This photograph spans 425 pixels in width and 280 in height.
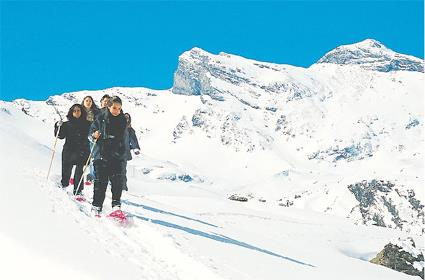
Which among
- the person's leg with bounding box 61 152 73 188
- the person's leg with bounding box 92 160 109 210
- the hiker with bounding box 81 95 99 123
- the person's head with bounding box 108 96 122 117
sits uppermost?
the hiker with bounding box 81 95 99 123

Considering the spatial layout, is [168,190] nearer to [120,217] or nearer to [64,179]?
[64,179]

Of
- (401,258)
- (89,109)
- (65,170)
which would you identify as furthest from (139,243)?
(401,258)

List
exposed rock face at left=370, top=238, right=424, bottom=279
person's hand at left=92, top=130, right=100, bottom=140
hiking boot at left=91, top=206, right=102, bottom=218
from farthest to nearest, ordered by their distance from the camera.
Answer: exposed rock face at left=370, top=238, right=424, bottom=279
person's hand at left=92, top=130, right=100, bottom=140
hiking boot at left=91, top=206, right=102, bottom=218

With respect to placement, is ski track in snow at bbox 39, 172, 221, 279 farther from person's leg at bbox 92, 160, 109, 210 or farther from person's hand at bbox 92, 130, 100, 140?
person's hand at bbox 92, 130, 100, 140

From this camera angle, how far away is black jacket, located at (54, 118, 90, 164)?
44.2 feet

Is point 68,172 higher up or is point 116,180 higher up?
point 68,172

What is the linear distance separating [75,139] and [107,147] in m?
2.00

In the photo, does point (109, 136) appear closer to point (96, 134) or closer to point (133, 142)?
point (96, 134)

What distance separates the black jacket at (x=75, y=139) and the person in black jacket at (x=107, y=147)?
5.38ft

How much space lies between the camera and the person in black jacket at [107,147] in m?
11.7

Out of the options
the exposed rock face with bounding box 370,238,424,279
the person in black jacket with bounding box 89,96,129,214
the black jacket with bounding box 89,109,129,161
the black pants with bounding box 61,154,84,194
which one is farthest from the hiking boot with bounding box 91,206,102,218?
the exposed rock face with bounding box 370,238,424,279

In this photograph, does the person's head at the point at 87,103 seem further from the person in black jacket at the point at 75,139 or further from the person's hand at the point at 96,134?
the person's hand at the point at 96,134

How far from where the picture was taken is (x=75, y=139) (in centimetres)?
1348

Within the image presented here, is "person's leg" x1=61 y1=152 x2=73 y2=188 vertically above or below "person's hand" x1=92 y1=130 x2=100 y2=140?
below
